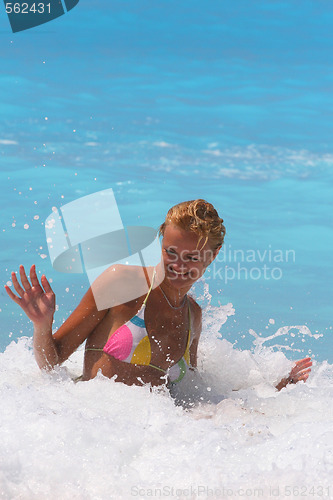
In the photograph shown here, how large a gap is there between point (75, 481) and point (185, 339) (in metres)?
1.76

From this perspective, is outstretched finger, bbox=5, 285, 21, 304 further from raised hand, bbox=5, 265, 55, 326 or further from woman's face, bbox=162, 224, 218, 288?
woman's face, bbox=162, 224, 218, 288

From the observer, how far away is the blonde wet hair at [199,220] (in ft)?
13.4

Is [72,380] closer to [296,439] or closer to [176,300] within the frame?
[176,300]

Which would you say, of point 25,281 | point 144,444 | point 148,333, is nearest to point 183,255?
point 148,333

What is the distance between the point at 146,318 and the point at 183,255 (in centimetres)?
55

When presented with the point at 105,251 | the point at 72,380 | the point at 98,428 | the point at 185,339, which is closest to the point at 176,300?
the point at 185,339

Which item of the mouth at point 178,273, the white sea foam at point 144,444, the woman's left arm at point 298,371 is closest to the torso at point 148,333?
the white sea foam at point 144,444

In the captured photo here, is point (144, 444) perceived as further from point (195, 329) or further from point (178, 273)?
point (195, 329)

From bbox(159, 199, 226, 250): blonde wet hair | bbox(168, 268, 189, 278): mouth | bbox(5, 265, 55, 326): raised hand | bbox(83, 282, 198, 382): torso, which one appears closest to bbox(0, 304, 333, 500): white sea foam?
bbox(83, 282, 198, 382): torso

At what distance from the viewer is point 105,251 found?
15.0ft

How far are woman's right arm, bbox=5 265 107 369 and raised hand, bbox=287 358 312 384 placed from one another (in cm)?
172

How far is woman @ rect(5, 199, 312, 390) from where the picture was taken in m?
4.10

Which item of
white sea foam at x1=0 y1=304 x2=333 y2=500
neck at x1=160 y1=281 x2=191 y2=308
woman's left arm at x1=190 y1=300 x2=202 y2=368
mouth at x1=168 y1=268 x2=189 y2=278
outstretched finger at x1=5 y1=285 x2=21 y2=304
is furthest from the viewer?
woman's left arm at x1=190 y1=300 x2=202 y2=368

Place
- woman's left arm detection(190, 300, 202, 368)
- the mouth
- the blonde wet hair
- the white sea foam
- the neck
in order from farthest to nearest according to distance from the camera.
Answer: woman's left arm detection(190, 300, 202, 368), the neck, the mouth, the blonde wet hair, the white sea foam
